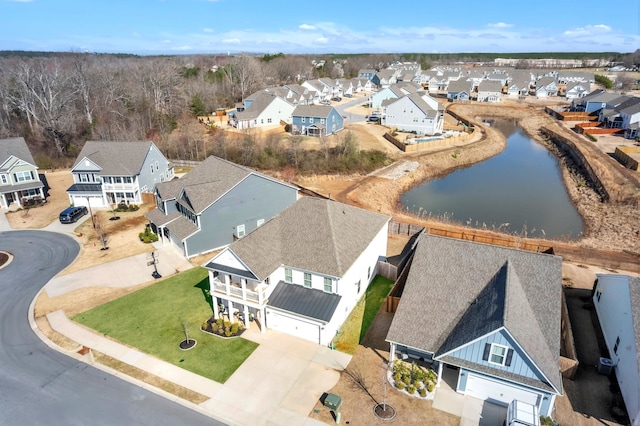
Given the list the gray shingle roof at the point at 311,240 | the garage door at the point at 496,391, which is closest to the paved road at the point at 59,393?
the gray shingle roof at the point at 311,240

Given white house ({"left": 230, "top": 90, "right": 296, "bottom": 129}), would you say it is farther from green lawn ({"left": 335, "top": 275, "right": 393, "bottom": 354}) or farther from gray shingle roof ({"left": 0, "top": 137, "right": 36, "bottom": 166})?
green lawn ({"left": 335, "top": 275, "right": 393, "bottom": 354})

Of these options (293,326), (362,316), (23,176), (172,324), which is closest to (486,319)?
(362,316)

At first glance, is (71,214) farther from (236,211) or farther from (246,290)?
(246,290)

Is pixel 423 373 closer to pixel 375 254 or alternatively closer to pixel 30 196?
pixel 375 254

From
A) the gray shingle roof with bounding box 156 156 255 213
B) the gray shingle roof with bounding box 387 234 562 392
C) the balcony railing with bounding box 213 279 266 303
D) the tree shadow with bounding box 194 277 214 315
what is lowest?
the tree shadow with bounding box 194 277 214 315

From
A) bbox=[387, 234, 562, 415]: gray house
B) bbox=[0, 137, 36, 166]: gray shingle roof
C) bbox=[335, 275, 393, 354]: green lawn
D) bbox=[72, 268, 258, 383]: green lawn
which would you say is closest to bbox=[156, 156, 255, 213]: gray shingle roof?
bbox=[72, 268, 258, 383]: green lawn

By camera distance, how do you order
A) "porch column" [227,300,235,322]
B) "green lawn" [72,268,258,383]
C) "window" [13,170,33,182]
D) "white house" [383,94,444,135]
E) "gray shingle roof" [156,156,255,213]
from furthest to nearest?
"white house" [383,94,444,135] → "window" [13,170,33,182] → "gray shingle roof" [156,156,255,213] → "porch column" [227,300,235,322] → "green lawn" [72,268,258,383]

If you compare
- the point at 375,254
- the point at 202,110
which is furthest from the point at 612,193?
the point at 202,110
